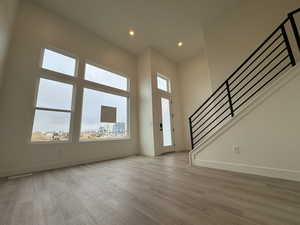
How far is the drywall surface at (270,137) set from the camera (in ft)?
6.06

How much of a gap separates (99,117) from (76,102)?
0.82 m

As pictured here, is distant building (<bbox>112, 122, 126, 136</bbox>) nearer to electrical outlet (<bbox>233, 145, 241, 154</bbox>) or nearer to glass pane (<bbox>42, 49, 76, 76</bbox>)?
glass pane (<bbox>42, 49, 76, 76</bbox>)

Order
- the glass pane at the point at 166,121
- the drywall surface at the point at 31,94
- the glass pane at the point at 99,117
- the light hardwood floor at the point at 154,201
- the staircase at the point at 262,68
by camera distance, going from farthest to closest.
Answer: the glass pane at the point at 166,121
the glass pane at the point at 99,117
the drywall surface at the point at 31,94
the staircase at the point at 262,68
the light hardwood floor at the point at 154,201

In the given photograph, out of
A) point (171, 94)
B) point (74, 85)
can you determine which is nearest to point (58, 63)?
point (74, 85)

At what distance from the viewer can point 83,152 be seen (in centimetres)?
351

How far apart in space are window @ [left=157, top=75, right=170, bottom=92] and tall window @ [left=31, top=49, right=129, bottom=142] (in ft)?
4.74

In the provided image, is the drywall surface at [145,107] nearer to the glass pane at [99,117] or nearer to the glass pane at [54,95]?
the glass pane at [99,117]

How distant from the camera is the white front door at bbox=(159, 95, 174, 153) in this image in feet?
15.9

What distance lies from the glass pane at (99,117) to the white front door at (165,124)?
1.38m

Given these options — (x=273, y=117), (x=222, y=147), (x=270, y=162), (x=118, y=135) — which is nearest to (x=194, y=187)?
(x=222, y=147)

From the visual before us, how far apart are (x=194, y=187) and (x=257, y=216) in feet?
2.46

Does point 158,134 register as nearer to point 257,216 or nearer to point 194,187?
point 194,187

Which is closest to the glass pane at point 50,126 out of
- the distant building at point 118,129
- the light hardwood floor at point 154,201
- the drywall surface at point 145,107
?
the light hardwood floor at point 154,201

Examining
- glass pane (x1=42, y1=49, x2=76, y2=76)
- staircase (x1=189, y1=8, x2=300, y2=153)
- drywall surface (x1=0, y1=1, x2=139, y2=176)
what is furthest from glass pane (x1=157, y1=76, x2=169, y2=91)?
glass pane (x1=42, y1=49, x2=76, y2=76)
